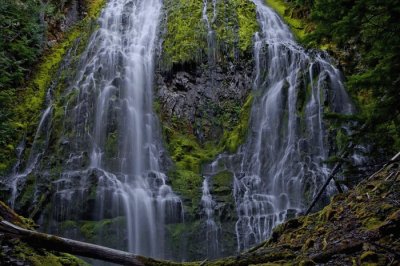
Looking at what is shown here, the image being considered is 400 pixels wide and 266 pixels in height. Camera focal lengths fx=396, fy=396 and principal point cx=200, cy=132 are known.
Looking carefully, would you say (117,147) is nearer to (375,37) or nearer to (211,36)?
(211,36)

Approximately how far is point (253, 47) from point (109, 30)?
6.43 m

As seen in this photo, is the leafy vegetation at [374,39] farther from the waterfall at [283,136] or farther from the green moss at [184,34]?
the green moss at [184,34]

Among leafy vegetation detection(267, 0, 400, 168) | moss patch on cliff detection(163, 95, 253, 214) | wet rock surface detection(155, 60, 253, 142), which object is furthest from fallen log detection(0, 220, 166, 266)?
wet rock surface detection(155, 60, 253, 142)

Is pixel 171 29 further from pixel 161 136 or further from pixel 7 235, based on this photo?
pixel 7 235

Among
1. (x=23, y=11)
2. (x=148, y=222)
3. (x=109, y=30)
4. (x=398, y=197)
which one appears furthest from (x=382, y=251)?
(x=23, y=11)

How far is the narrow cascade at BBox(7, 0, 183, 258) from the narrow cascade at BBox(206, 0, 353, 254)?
2.17 m

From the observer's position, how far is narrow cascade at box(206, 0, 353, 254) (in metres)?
10.9

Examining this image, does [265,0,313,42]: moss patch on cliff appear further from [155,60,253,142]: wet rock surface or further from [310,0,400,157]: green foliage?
[310,0,400,157]: green foliage

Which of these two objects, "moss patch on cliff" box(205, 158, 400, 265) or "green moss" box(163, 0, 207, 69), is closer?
"moss patch on cliff" box(205, 158, 400, 265)

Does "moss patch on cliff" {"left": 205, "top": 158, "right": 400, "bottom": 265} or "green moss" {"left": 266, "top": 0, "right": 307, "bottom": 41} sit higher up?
"green moss" {"left": 266, "top": 0, "right": 307, "bottom": 41}

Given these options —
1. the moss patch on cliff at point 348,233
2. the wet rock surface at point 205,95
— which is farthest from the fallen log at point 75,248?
the wet rock surface at point 205,95

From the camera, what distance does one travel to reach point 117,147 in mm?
12844

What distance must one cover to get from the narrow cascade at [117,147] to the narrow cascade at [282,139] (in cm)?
217

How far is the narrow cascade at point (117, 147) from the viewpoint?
1059 centimetres
